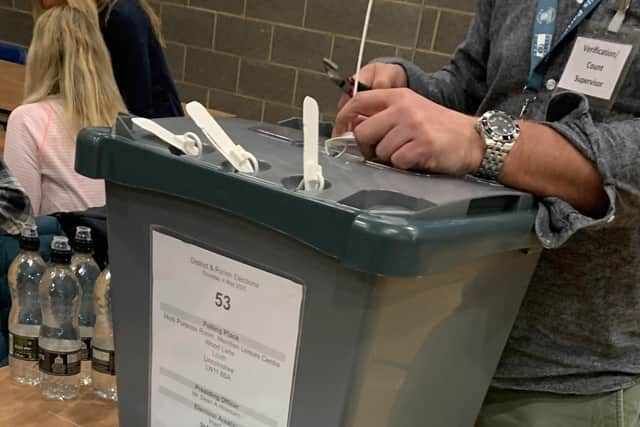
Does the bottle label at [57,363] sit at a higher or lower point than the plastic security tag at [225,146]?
lower

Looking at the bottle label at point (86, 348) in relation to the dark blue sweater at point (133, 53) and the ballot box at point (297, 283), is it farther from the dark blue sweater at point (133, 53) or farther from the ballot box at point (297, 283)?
the dark blue sweater at point (133, 53)

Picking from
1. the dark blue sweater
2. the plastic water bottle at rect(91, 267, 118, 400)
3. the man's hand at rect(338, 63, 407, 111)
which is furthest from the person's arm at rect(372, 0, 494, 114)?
the dark blue sweater

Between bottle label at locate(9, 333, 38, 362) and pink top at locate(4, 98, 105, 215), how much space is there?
34.6 inches

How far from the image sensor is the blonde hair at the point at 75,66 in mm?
1934

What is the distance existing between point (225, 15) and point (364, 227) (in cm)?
301

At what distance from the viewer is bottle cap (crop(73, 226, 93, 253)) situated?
1135mm

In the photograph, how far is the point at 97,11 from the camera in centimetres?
209

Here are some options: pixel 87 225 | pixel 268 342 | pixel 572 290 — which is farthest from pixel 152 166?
pixel 87 225

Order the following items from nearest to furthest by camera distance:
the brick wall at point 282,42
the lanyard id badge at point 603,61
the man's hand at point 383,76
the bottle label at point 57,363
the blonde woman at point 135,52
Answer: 1. the lanyard id badge at point 603,61
2. the man's hand at point 383,76
3. the bottle label at point 57,363
4. the blonde woman at point 135,52
5. the brick wall at point 282,42

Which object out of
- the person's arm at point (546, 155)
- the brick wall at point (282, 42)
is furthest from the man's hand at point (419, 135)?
the brick wall at point (282, 42)

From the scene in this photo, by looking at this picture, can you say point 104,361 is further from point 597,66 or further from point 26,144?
point 26,144

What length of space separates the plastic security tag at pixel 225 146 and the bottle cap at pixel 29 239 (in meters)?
0.63

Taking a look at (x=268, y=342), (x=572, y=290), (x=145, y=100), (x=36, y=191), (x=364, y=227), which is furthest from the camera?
(x=145, y=100)

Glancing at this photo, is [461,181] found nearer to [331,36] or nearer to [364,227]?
[364,227]
